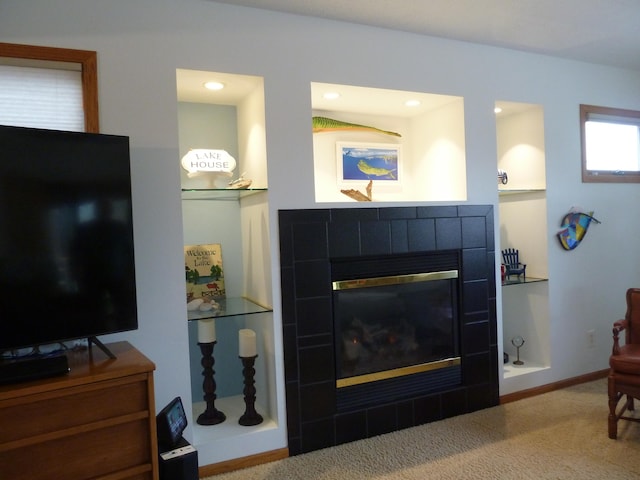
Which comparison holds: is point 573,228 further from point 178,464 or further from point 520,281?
point 178,464

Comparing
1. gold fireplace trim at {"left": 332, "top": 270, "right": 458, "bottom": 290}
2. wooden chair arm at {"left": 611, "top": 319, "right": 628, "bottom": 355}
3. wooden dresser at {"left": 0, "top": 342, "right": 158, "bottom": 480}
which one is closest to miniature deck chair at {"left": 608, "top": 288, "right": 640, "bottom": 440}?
wooden chair arm at {"left": 611, "top": 319, "right": 628, "bottom": 355}

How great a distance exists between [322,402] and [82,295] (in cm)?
144

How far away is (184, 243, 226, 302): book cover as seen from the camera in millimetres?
2838

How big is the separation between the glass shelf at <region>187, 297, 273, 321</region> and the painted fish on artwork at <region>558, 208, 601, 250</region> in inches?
90.1

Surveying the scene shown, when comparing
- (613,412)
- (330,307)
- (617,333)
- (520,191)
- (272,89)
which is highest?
(272,89)

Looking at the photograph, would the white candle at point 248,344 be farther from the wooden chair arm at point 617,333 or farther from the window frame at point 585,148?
the window frame at point 585,148

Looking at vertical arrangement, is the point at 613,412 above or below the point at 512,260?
below

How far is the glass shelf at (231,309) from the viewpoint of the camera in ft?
8.11

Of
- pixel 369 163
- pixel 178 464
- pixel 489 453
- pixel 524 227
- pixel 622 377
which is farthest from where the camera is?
pixel 524 227

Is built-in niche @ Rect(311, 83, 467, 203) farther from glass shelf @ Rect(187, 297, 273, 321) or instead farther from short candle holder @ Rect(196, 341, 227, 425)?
short candle holder @ Rect(196, 341, 227, 425)

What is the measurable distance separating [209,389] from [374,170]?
182cm

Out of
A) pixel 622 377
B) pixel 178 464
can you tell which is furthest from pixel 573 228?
pixel 178 464

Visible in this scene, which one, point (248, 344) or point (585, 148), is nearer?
point (248, 344)

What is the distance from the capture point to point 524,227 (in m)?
3.54
